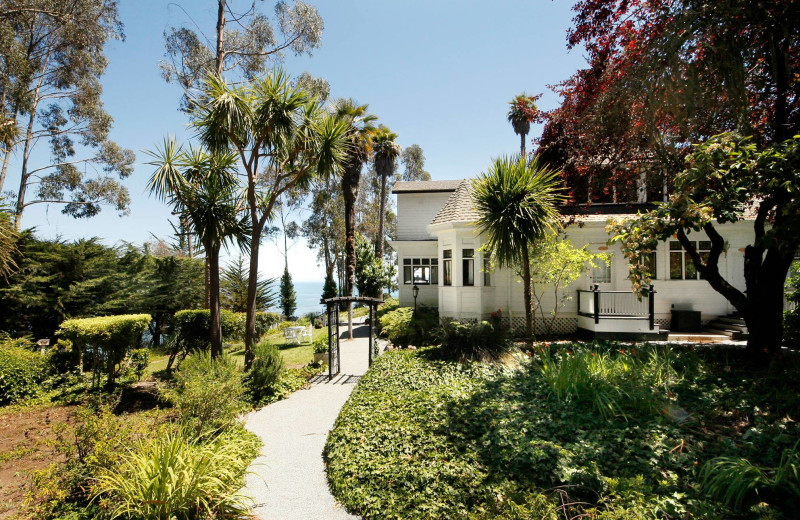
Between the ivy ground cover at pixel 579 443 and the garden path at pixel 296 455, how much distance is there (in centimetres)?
27

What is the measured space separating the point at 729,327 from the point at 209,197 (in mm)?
16274

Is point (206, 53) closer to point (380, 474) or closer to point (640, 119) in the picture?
point (640, 119)

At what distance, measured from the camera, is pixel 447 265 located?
15078 mm

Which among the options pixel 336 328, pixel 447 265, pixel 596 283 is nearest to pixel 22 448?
pixel 336 328

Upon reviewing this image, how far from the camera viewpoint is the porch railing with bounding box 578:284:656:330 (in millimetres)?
11656

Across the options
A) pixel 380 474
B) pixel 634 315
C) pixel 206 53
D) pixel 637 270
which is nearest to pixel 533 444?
pixel 380 474

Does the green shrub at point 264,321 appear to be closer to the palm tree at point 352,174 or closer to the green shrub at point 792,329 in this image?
the palm tree at point 352,174

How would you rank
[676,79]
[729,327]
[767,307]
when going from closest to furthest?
[676,79]
[767,307]
[729,327]

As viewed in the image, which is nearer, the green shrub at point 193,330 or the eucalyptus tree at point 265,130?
the eucalyptus tree at point 265,130

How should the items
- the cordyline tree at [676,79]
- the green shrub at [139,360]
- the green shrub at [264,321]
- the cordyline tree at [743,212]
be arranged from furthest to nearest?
the green shrub at [264,321] → the green shrub at [139,360] → the cordyline tree at [676,79] → the cordyline tree at [743,212]

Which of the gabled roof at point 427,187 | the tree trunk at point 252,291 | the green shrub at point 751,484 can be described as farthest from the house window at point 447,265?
the green shrub at point 751,484

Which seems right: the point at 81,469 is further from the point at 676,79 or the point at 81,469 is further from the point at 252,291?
the point at 676,79

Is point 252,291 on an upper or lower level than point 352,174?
lower

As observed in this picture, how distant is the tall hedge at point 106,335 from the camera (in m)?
8.07
